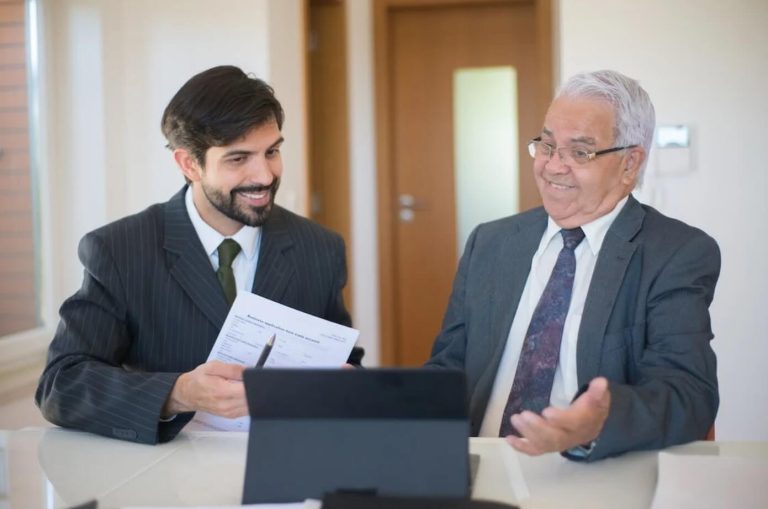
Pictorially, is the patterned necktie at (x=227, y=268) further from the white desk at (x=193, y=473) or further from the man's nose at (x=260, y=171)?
the white desk at (x=193, y=473)

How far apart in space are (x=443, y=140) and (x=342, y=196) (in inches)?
27.3

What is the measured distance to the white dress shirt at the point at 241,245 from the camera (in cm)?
209

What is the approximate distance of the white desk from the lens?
4.24 ft

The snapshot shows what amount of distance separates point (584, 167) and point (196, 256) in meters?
0.90

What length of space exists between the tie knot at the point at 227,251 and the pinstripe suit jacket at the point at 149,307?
6cm

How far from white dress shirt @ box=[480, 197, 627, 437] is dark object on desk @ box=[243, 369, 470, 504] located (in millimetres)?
691

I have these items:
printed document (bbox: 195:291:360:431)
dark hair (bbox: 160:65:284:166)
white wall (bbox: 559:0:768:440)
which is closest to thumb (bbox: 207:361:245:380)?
printed document (bbox: 195:291:360:431)

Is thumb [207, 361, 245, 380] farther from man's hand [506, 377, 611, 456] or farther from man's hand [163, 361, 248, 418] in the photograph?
man's hand [506, 377, 611, 456]

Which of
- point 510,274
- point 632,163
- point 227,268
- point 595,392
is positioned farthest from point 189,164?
point 595,392

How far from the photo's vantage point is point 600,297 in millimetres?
1807

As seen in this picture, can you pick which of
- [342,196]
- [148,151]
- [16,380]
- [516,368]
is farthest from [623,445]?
[342,196]

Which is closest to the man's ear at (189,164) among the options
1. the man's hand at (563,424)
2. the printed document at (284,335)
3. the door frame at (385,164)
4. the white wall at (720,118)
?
the printed document at (284,335)

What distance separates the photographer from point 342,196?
524cm

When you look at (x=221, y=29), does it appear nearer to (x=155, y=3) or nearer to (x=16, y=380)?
(x=155, y=3)
